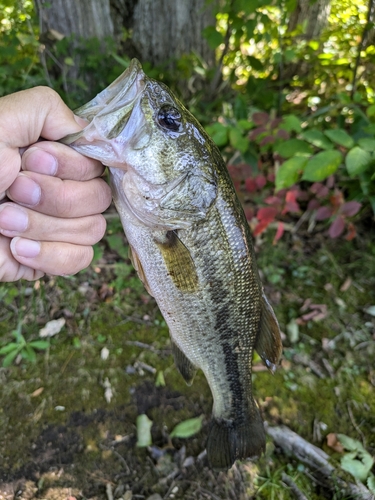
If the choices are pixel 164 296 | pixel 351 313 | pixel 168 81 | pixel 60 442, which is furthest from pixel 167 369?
pixel 168 81

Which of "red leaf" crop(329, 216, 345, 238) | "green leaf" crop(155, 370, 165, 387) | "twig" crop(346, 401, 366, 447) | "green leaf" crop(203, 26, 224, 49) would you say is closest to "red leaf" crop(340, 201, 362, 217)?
"red leaf" crop(329, 216, 345, 238)

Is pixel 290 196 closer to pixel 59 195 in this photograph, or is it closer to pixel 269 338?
pixel 269 338

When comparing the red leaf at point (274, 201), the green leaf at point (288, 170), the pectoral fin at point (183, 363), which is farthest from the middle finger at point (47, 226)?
the red leaf at point (274, 201)

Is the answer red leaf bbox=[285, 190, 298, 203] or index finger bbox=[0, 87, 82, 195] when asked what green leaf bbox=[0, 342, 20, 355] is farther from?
red leaf bbox=[285, 190, 298, 203]

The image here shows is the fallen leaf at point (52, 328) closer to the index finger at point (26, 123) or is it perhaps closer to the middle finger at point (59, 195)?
the middle finger at point (59, 195)

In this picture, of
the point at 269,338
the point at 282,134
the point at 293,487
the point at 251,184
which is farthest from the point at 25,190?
the point at 293,487

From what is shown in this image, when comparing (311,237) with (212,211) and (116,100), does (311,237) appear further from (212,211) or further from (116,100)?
(116,100)

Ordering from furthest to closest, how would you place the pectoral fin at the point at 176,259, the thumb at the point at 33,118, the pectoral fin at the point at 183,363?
the pectoral fin at the point at 183,363 < the pectoral fin at the point at 176,259 < the thumb at the point at 33,118

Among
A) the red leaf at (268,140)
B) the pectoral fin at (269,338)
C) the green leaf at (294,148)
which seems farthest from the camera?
the red leaf at (268,140)
